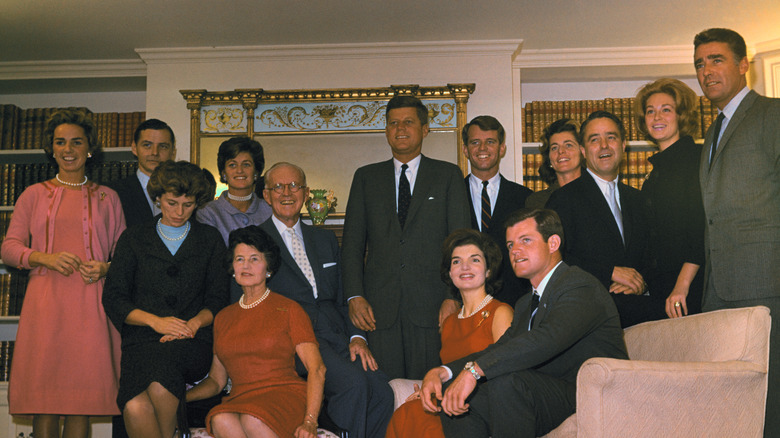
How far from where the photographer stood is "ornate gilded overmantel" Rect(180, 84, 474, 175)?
5.70 metres

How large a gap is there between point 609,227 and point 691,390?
1016 mm

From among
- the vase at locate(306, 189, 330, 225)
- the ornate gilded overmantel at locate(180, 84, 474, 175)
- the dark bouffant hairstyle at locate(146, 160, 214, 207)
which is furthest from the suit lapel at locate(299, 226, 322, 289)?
the ornate gilded overmantel at locate(180, 84, 474, 175)

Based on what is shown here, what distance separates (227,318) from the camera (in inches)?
120

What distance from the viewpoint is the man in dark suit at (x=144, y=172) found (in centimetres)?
372

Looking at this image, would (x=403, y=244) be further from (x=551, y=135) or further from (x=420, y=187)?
(x=551, y=135)

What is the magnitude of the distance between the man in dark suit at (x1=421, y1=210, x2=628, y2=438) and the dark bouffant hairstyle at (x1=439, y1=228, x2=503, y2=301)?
1.21ft

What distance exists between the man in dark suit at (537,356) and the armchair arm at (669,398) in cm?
17

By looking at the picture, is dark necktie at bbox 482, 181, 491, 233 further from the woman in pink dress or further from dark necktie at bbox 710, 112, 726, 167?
the woman in pink dress

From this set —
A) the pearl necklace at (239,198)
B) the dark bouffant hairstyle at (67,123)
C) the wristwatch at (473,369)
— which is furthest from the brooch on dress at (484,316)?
the dark bouffant hairstyle at (67,123)

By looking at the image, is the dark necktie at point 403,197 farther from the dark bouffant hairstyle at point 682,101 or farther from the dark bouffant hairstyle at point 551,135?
the dark bouffant hairstyle at point 682,101

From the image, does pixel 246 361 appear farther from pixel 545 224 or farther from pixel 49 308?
pixel 545 224

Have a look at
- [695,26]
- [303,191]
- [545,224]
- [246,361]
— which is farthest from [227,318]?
[695,26]

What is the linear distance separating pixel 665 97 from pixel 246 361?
2.25 m

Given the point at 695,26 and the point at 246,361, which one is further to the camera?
the point at 695,26
